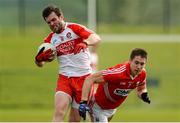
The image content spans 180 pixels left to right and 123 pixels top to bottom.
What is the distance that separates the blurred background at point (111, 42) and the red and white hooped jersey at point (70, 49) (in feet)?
35.3

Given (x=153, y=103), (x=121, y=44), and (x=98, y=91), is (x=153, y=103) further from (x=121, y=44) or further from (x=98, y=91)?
(x=98, y=91)

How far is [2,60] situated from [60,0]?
2.44 m

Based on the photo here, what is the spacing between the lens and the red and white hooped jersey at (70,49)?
38.4 ft

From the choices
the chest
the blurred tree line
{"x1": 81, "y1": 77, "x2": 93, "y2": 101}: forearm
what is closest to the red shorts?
the chest

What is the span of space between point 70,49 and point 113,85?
784 millimetres

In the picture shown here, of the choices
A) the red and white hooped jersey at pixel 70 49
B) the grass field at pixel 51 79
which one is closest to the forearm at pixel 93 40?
the red and white hooped jersey at pixel 70 49

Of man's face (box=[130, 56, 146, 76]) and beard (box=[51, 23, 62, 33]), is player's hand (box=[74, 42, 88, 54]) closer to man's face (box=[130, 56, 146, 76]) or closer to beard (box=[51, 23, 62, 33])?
beard (box=[51, 23, 62, 33])

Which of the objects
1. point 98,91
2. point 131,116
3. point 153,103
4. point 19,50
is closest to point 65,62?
point 98,91

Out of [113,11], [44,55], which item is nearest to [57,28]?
[44,55]

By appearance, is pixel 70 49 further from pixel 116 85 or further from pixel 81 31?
pixel 116 85

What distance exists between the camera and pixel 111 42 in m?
23.4

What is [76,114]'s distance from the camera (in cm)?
1192

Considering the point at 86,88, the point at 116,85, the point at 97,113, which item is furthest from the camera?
the point at 97,113

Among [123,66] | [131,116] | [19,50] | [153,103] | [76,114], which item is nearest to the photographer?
[123,66]
